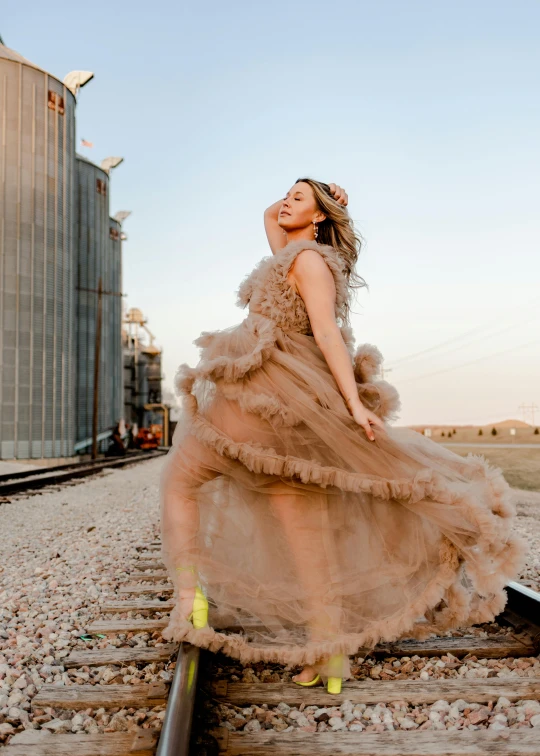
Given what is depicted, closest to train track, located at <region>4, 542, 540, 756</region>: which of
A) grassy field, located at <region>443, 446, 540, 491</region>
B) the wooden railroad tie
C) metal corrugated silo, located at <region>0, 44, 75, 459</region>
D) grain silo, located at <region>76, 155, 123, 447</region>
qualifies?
the wooden railroad tie

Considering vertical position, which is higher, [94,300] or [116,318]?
[94,300]

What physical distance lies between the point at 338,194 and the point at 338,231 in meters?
0.15

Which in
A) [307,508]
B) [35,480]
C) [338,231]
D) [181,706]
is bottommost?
[35,480]

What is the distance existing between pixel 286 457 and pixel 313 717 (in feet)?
2.63

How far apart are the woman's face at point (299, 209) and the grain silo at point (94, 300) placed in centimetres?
2868

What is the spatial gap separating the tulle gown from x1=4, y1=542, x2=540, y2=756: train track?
0.14m

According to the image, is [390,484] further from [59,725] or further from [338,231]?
[59,725]

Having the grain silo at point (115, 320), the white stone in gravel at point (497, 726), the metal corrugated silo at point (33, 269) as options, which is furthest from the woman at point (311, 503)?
the grain silo at point (115, 320)

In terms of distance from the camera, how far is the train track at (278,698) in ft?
5.53

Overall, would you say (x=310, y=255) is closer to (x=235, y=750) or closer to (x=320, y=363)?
(x=320, y=363)

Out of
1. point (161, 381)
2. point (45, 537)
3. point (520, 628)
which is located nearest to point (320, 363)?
point (520, 628)

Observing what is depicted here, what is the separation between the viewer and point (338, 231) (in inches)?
103

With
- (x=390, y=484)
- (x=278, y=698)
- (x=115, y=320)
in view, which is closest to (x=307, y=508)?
(x=390, y=484)

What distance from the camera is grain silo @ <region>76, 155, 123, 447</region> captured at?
104 ft
